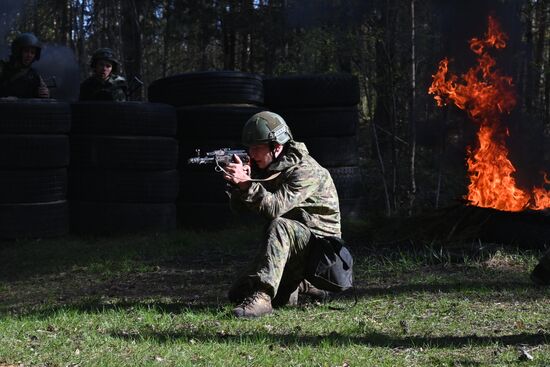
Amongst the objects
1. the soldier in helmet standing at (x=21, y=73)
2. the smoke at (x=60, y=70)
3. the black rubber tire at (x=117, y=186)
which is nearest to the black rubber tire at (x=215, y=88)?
the black rubber tire at (x=117, y=186)

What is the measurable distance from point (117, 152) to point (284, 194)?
205 inches

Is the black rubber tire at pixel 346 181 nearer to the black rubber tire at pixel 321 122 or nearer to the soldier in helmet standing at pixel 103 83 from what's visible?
the black rubber tire at pixel 321 122

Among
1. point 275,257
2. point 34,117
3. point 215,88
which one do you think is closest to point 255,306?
point 275,257

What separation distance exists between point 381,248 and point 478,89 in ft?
11.0

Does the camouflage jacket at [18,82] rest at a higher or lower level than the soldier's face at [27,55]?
lower

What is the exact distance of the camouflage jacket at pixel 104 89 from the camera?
38.1ft

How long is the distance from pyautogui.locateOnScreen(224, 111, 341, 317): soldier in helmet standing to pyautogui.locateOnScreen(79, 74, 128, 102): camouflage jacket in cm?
623

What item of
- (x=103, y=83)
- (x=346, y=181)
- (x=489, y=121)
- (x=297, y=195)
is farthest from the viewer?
(x=103, y=83)

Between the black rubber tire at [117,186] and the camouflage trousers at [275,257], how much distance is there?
4.78 m

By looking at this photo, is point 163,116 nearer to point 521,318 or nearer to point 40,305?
point 40,305

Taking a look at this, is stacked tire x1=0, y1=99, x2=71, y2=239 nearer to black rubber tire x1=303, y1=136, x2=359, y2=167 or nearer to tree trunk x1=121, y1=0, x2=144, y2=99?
black rubber tire x1=303, y1=136, x2=359, y2=167

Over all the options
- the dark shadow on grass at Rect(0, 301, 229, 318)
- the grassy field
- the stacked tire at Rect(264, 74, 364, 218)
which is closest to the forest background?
the stacked tire at Rect(264, 74, 364, 218)

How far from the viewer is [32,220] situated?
9.88 metres

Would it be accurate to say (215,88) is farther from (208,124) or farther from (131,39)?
(131,39)
